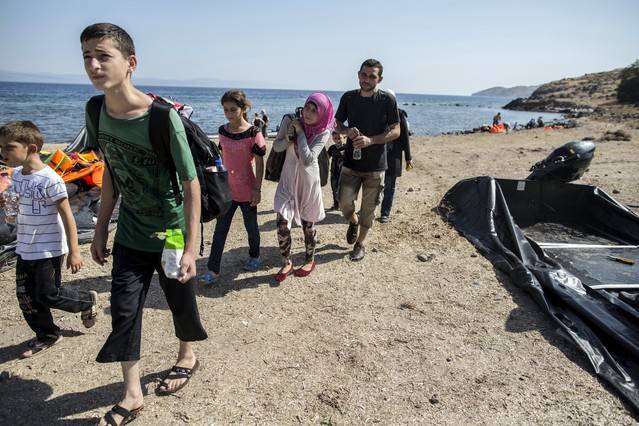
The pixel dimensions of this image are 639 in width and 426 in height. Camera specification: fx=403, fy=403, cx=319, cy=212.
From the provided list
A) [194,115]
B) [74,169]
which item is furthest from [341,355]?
[194,115]

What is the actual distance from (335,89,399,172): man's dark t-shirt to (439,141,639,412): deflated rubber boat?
1862 mm

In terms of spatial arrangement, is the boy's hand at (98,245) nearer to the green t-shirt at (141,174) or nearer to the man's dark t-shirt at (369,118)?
the green t-shirt at (141,174)

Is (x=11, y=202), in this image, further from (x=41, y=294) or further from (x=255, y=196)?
(x=255, y=196)

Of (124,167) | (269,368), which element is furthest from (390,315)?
(124,167)

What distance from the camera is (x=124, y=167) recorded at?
2.23m

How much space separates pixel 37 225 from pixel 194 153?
145 centimetres

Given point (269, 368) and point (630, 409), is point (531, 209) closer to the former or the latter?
point (630, 409)

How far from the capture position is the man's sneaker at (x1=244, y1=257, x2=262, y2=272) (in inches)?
185

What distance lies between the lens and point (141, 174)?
2.23 metres

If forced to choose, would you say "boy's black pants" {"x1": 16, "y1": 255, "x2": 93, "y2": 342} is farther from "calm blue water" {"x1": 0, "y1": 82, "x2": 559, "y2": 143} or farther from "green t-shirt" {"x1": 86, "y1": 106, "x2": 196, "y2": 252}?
"calm blue water" {"x1": 0, "y1": 82, "x2": 559, "y2": 143}

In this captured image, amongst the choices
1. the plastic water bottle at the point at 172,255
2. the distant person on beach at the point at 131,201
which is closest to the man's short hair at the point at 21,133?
the distant person on beach at the point at 131,201

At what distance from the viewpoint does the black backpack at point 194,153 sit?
2080 millimetres

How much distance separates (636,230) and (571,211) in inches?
35.5

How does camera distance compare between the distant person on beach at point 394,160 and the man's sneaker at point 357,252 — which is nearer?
the man's sneaker at point 357,252
